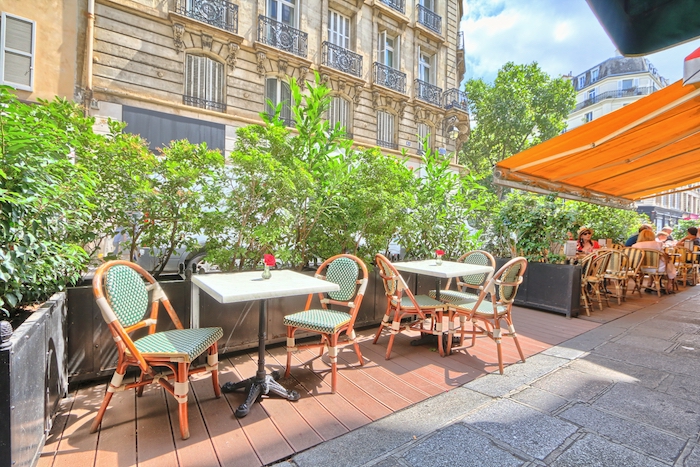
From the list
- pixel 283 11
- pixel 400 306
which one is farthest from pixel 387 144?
pixel 400 306

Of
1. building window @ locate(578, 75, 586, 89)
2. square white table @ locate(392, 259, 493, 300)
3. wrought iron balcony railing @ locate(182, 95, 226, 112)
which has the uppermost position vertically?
building window @ locate(578, 75, 586, 89)

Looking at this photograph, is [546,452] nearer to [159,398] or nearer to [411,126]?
[159,398]

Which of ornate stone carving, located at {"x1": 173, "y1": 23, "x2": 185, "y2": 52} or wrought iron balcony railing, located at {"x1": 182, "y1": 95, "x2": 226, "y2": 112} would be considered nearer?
ornate stone carving, located at {"x1": 173, "y1": 23, "x2": 185, "y2": 52}

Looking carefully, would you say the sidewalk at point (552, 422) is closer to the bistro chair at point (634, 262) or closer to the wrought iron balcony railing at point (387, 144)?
the bistro chair at point (634, 262)

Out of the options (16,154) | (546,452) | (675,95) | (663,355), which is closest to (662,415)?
(546,452)

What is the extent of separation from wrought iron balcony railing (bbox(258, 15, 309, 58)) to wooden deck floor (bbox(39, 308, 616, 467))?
10.3m

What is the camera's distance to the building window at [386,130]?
13.2m

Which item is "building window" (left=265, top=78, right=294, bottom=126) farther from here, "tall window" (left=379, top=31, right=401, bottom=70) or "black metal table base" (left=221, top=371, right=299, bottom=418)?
"black metal table base" (left=221, top=371, right=299, bottom=418)

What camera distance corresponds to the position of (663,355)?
10.3 feet

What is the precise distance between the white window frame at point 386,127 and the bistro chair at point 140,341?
12.1 meters

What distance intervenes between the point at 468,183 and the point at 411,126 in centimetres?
1003

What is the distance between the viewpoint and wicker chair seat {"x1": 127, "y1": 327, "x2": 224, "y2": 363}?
1.83 metres

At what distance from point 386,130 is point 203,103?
6.90 meters

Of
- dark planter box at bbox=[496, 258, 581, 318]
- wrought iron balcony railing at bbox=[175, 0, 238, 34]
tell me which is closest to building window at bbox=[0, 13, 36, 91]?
wrought iron balcony railing at bbox=[175, 0, 238, 34]
